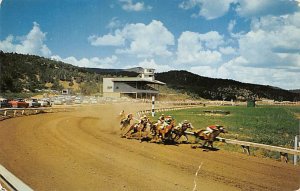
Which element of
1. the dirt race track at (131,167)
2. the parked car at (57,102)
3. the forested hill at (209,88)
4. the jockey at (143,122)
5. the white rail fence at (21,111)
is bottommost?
the dirt race track at (131,167)

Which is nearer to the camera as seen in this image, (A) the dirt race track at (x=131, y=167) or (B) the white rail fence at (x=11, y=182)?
(B) the white rail fence at (x=11, y=182)

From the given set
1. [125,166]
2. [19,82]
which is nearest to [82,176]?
[125,166]

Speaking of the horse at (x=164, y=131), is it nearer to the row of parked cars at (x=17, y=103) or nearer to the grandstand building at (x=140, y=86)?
the grandstand building at (x=140, y=86)

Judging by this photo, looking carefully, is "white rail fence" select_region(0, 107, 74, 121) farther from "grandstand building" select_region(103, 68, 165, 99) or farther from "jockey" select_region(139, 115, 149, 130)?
"jockey" select_region(139, 115, 149, 130)

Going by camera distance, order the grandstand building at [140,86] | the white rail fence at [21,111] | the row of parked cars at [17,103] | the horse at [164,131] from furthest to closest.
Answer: the row of parked cars at [17,103] → the white rail fence at [21,111] → the grandstand building at [140,86] → the horse at [164,131]

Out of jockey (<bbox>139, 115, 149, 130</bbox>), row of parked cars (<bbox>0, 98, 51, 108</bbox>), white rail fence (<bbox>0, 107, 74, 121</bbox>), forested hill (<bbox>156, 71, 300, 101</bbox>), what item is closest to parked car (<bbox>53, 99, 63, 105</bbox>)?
row of parked cars (<bbox>0, 98, 51, 108</bbox>)

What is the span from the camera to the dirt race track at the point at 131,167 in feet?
26.8

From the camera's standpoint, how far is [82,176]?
29.2 feet

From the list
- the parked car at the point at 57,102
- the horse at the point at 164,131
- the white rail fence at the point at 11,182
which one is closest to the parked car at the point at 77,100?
the parked car at the point at 57,102

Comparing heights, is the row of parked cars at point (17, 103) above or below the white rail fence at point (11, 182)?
above

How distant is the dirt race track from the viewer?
8.17m

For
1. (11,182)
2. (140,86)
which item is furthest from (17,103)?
(11,182)

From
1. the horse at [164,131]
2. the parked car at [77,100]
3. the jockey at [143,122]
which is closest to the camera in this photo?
the horse at [164,131]

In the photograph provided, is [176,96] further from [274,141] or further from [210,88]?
[274,141]
